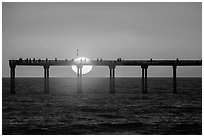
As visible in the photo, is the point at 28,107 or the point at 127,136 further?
the point at 28,107

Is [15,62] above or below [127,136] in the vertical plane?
above

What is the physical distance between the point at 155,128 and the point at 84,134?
5561mm

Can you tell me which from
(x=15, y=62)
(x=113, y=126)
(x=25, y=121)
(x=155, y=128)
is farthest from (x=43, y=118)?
(x=15, y=62)

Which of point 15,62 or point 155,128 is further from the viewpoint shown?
point 15,62

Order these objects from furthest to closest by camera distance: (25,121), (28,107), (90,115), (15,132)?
(28,107) < (90,115) < (25,121) < (15,132)

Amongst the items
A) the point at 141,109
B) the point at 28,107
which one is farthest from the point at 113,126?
the point at 28,107

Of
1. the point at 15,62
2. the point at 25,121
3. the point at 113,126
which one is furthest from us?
the point at 15,62

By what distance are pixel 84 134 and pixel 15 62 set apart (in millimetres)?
30113

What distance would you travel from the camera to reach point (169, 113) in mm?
35000

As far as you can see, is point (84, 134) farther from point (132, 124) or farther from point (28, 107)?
point (28, 107)

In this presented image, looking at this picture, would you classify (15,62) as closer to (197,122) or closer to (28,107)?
(28,107)

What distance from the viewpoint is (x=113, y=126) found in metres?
26.8

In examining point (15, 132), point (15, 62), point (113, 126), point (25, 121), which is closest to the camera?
point (15, 132)

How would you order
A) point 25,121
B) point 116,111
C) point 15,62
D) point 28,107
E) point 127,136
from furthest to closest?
point 15,62 < point 28,107 < point 116,111 < point 25,121 < point 127,136
